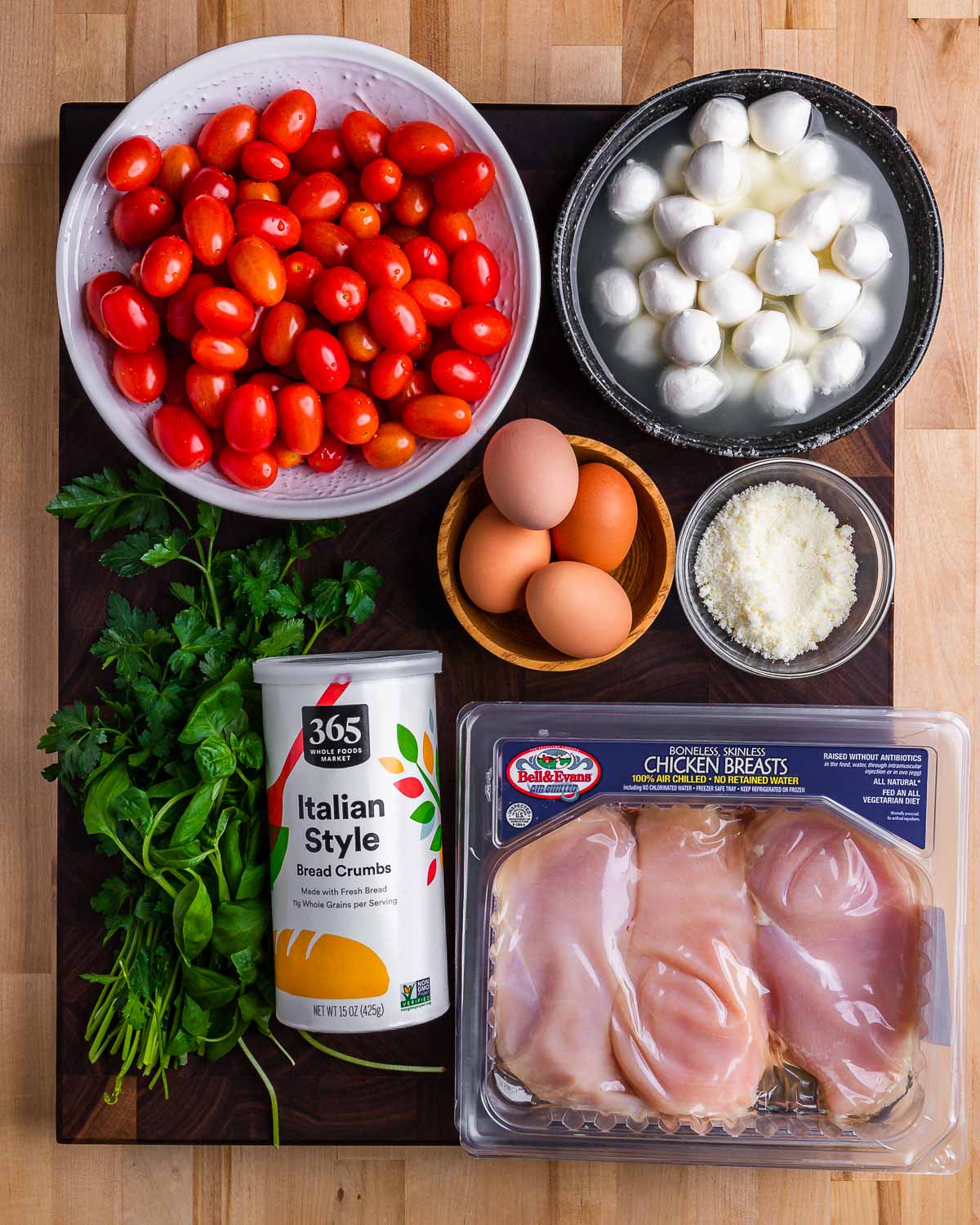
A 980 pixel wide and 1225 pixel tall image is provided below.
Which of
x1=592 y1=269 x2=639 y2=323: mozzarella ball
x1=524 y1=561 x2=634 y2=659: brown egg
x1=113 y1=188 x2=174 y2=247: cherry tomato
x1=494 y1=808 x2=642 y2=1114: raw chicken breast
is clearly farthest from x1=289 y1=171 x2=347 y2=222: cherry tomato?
x1=494 y1=808 x2=642 y2=1114: raw chicken breast

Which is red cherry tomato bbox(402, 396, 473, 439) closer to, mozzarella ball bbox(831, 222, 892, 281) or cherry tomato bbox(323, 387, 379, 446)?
cherry tomato bbox(323, 387, 379, 446)

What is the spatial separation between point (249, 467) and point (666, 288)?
0.39 meters

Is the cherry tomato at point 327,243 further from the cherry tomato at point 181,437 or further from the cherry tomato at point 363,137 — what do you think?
the cherry tomato at point 181,437

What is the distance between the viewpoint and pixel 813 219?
82 centimetres

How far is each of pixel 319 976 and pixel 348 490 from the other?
413 millimetres

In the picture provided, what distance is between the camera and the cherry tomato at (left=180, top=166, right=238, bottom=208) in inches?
31.5

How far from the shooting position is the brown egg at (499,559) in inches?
31.6

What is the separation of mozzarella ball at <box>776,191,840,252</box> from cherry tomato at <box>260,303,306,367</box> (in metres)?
0.43

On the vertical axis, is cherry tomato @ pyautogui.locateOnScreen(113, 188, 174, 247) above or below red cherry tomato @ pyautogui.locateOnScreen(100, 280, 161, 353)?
above

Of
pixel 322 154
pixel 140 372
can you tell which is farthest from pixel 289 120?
pixel 140 372

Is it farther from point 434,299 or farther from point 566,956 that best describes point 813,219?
point 566,956

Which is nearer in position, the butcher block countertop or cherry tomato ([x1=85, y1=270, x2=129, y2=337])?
cherry tomato ([x1=85, y1=270, x2=129, y2=337])

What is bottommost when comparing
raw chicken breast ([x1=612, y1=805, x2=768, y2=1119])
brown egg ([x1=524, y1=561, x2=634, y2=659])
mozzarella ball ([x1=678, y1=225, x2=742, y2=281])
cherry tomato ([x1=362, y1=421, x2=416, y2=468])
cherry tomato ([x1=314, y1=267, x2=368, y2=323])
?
raw chicken breast ([x1=612, y1=805, x2=768, y2=1119])

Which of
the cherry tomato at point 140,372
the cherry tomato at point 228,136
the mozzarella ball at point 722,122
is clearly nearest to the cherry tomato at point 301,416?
the cherry tomato at point 140,372
